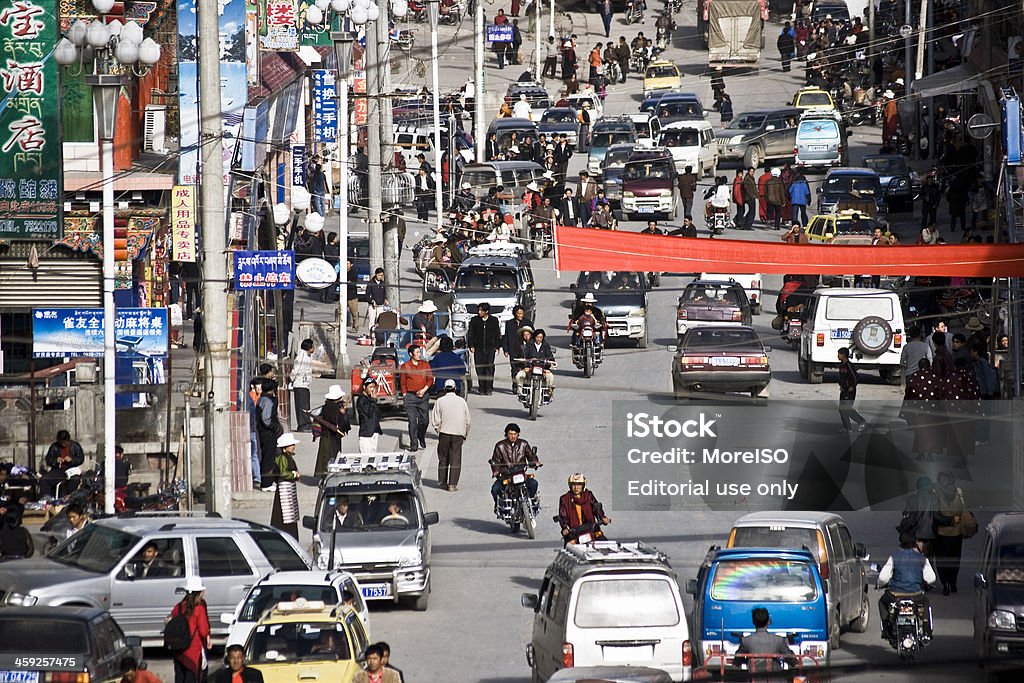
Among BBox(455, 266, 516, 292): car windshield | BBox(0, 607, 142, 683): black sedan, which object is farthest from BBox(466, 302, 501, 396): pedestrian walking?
BBox(0, 607, 142, 683): black sedan

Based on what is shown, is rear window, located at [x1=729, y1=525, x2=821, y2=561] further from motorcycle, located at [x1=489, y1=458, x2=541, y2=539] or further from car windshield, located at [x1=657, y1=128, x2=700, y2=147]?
car windshield, located at [x1=657, y1=128, x2=700, y2=147]

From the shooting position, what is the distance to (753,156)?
51594 millimetres

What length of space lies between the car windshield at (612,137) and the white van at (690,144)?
1.16 metres

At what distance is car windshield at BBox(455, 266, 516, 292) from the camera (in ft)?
116

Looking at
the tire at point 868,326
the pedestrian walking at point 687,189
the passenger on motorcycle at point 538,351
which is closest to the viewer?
the passenger on motorcycle at point 538,351

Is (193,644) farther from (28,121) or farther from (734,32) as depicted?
(734,32)

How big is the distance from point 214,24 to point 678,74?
1861 inches

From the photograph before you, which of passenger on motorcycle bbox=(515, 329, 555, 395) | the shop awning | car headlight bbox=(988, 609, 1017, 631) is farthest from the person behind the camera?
the shop awning

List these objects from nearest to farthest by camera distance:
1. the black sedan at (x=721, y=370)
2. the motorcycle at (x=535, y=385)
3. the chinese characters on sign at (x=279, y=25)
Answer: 1. the motorcycle at (x=535, y=385)
2. the black sedan at (x=721, y=370)
3. the chinese characters on sign at (x=279, y=25)

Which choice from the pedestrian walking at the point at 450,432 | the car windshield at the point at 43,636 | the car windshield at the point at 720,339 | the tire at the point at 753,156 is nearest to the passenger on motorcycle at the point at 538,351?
the car windshield at the point at 720,339

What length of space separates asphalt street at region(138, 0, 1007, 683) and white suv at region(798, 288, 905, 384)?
1.69 ft

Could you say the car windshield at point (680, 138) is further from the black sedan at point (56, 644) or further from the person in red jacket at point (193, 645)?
the black sedan at point (56, 644)

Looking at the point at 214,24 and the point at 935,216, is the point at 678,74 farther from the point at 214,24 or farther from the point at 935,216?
the point at 214,24

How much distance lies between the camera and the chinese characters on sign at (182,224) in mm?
27062
